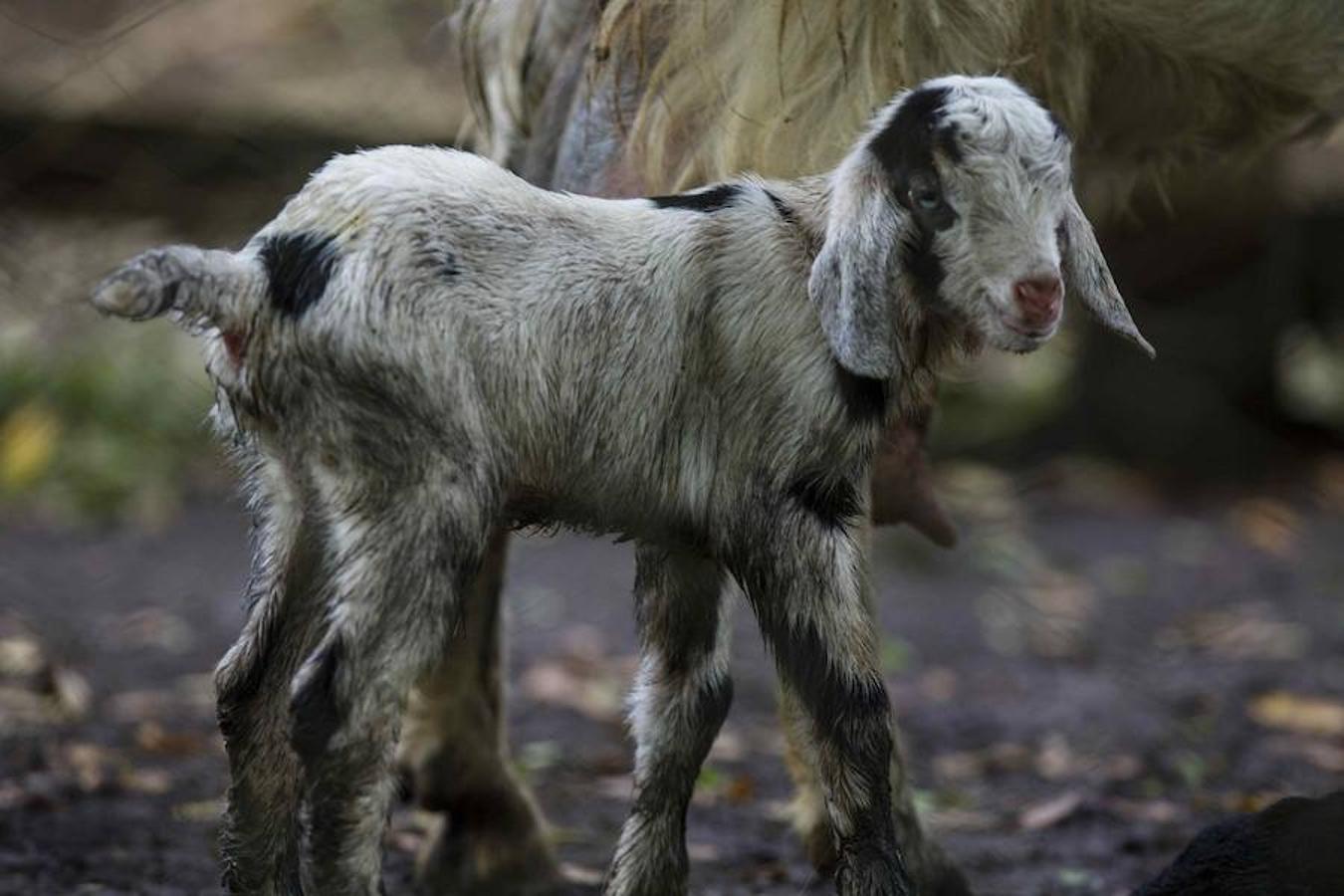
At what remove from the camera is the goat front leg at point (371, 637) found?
94.0 inches

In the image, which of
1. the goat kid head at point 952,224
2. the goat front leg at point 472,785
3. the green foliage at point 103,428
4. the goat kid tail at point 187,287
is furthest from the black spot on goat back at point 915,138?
the green foliage at point 103,428

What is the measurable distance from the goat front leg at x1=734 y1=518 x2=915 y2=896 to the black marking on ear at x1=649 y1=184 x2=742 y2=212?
406 mm

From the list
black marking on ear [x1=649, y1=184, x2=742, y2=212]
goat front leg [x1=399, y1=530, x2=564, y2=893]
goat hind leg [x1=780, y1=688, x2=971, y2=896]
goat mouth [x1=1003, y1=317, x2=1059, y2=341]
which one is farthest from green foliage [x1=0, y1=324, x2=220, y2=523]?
goat mouth [x1=1003, y1=317, x2=1059, y2=341]

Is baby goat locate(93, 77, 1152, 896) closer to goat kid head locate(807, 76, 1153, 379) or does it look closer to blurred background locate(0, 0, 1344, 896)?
goat kid head locate(807, 76, 1153, 379)

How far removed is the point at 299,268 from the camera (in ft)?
8.00

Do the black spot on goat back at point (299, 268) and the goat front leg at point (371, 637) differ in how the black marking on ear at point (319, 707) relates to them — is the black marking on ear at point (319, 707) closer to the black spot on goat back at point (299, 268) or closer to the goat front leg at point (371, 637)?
the goat front leg at point (371, 637)

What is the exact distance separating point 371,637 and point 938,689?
364 cm

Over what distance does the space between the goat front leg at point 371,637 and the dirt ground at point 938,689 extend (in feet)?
3.74

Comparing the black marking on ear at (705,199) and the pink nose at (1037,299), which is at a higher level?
the black marking on ear at (705,199)

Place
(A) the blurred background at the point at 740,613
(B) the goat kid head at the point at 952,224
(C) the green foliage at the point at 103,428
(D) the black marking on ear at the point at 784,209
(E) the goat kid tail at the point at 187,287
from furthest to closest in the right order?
(C) the green foliage at the point at 103,428, (A) the blurred background at the point at 740,613, (D) the black marking on ear at the point at 784,209, (B) the goat kid head at the point at 952,224, (E) the goat kid tail at the point at 187,287

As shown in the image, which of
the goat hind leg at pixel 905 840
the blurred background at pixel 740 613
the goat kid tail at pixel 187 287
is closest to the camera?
the goat kid tail at pixel 187 287

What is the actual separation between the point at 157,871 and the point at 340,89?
531cm

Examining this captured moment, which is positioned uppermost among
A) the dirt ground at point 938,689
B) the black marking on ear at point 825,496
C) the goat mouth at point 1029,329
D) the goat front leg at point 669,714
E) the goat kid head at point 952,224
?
the goat kid head at point 952,224

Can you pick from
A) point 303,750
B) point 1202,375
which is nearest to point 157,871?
point 303,750
